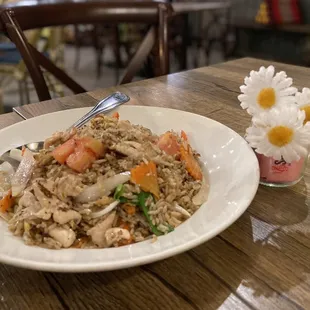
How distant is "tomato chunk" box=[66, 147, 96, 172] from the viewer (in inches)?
26.5

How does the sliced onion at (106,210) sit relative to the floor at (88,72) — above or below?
above

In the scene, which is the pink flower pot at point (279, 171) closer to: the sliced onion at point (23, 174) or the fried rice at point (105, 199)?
the fried rice at point (105, 199)

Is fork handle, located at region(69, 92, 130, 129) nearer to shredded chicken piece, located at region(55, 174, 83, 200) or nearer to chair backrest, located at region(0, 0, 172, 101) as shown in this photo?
shredded chicken piece, located at region(55, 174, 83, 200)

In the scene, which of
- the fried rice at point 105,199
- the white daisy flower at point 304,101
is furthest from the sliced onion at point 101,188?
the white daisy flower at point 304,101

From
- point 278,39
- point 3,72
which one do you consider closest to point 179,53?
point 278,39

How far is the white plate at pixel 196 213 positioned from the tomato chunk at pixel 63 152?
0.14 metres

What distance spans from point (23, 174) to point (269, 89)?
47 cm

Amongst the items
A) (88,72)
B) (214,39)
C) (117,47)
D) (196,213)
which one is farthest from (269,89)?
(88,72)

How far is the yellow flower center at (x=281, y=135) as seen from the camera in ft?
2.20

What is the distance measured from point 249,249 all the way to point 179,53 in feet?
15.6

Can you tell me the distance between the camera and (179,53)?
16.8 feet

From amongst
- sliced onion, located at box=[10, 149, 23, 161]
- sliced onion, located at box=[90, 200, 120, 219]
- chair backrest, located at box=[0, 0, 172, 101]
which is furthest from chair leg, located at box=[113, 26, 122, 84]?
sliced onion, located at box=[90, 200, 120, 219]

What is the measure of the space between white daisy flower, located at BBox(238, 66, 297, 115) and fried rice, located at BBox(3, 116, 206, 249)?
7.0 inches

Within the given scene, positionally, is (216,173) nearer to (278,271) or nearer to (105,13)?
(278,271)
